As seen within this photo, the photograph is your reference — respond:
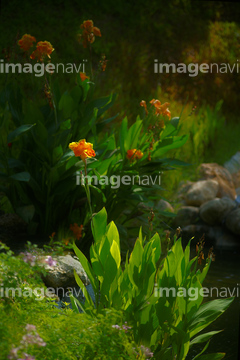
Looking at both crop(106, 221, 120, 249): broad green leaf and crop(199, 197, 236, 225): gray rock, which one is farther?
crop(199, 197, 236, 225): gray rock

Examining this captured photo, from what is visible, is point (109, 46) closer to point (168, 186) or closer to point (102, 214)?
point (168, 186)

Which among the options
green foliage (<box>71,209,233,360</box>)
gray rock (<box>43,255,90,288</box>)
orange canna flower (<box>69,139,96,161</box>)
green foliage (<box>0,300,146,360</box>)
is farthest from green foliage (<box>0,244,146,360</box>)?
gray rock (<box>43,255,90,288</box>)

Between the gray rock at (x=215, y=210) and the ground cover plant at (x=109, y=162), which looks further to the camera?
the gray rock at (x=215, y=210)

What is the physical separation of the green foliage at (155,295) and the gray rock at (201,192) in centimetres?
247

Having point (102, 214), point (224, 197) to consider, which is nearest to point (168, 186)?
point (224, 197)

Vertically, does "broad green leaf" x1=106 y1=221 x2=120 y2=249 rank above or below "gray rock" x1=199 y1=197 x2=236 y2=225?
above

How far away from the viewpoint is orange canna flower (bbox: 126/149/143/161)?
304 cm

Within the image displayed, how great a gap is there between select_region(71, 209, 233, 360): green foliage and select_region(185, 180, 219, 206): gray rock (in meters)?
2.47

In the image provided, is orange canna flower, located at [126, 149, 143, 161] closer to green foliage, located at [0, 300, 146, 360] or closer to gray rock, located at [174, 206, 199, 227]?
gray rock, located at [174, 206, 199, 227]

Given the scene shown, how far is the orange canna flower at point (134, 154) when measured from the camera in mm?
3037

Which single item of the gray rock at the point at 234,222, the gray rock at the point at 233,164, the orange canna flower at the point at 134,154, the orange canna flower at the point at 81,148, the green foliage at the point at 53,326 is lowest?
the gray rock at the point at 234,222

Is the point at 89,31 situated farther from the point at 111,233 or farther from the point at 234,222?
the point at 234,222

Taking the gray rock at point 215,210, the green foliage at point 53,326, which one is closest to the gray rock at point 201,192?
the gray rock at point 215,210

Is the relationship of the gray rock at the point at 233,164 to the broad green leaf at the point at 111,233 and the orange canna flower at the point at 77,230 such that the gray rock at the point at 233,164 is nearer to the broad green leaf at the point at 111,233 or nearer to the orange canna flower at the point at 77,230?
the orange canna flower at the point at 77,230
